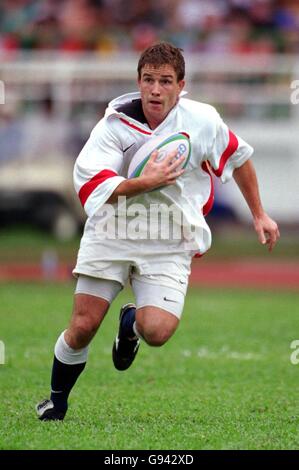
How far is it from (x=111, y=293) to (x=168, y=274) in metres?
0.31

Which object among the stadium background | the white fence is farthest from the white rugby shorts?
the white fence

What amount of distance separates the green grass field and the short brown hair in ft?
5.82

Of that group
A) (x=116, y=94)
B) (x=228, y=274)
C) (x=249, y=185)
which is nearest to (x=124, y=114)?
(x=249, y=185)

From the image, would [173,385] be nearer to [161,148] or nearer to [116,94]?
[161,148]

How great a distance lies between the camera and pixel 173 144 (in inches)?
210

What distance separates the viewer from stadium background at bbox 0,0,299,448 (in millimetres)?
15930

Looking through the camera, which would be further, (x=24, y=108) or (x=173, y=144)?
(x=24, y=108)

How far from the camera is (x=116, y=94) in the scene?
1642 cm

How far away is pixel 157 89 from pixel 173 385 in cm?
234

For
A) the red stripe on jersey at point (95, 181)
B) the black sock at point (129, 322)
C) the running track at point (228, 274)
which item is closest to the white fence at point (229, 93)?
the running track at point (228, 274)

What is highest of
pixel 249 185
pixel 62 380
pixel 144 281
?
pixel 249 185

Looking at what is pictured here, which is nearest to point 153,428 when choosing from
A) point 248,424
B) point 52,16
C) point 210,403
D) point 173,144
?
point 248,424

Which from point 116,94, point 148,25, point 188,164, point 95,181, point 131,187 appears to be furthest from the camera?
point 148,25

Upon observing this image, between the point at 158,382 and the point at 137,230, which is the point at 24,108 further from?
the point at 137,230
